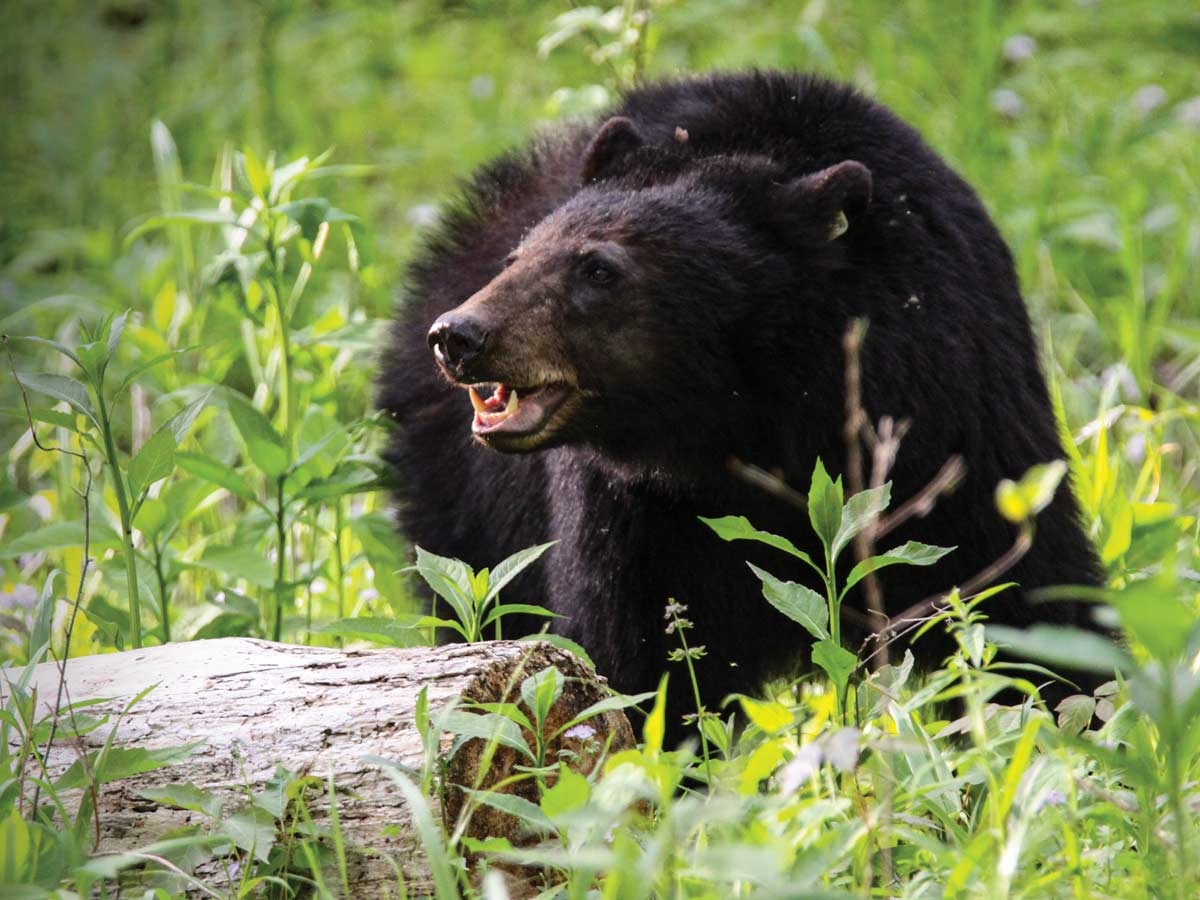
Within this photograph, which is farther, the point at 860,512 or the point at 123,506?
the point at 123,506

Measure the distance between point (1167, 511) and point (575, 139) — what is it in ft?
5.80

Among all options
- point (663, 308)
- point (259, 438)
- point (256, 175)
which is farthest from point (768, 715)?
point (256, 175)

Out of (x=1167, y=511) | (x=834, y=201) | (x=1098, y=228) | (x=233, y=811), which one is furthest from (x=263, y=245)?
(x=1098, y=228)

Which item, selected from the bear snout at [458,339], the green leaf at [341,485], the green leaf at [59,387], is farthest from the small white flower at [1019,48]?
the green leaf at [59,387]

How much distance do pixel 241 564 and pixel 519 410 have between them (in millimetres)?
795

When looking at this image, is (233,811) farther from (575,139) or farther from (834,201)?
(575,139)

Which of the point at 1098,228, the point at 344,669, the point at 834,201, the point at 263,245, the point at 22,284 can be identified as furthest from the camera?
the point at 22,284

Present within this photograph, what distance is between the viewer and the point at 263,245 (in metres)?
3.85

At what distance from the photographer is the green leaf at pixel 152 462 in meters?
2.86

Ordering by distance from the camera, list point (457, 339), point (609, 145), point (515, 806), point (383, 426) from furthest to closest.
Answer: point (383, 426), point (609, 145), point (457, 339), point (515, 806)

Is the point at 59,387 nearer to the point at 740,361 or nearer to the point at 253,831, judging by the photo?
the point at 253,831

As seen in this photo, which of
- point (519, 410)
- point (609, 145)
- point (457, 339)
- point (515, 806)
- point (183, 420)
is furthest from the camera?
point (609, 145)

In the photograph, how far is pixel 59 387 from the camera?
2648 mm

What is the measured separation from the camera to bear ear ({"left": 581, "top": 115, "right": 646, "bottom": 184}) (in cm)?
355
